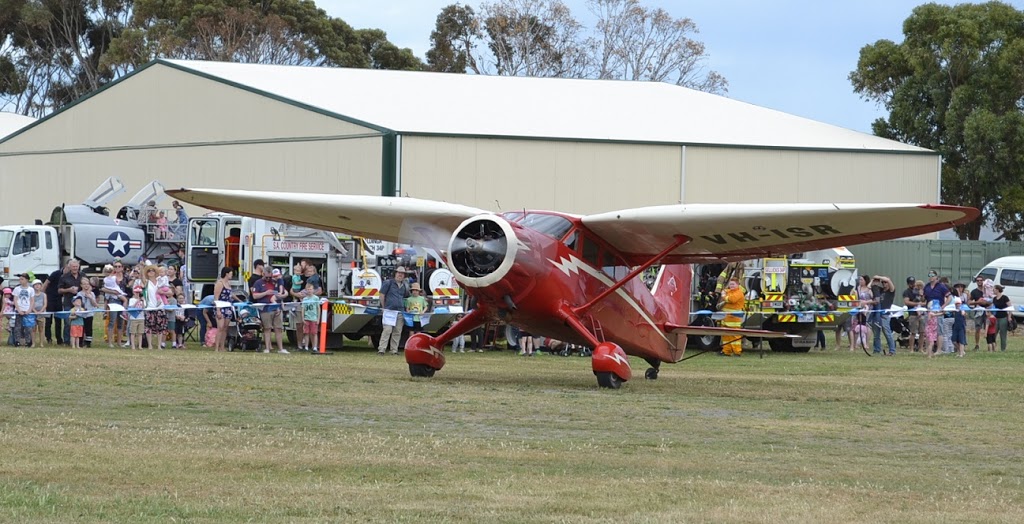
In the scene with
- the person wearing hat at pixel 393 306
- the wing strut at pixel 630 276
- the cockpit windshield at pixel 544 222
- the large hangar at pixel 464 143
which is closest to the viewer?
the cockpit windshield at pixel 544 222

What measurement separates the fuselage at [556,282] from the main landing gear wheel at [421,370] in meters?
1.61

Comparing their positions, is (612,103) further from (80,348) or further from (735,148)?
(80,348)

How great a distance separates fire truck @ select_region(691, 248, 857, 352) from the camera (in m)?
31.1

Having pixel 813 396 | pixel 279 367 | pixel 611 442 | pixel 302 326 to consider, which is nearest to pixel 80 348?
pixel 302 326

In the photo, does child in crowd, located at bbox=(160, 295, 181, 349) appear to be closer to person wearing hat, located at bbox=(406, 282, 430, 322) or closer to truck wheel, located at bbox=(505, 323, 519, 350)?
person wearing hat, located at bbox=(406, 282, 430, 322)

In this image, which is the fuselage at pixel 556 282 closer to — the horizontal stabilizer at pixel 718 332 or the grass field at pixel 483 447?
the horizontal stabilizer at pixel 718 332

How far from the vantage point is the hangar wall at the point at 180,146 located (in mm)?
41875

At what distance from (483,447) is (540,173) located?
30.9 meters

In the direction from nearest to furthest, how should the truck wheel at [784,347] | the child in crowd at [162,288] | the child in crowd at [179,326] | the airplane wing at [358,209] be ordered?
the airplane wing at [358,209]
the child in crowd at [162,288]
the child in crowd at [179,326]
the truck wheel at [784,347]

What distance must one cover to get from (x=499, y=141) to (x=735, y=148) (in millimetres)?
8014

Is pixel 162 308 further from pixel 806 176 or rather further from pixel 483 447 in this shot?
pixel 806 176

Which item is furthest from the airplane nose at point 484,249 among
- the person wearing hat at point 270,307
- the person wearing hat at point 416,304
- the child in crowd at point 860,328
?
the child in crowd at point 860,328

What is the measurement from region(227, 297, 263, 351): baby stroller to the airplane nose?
9.63m

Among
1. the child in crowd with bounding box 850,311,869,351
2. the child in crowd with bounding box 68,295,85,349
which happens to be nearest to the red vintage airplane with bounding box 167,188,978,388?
the child in crowd with bounding box 68,295,85,349
